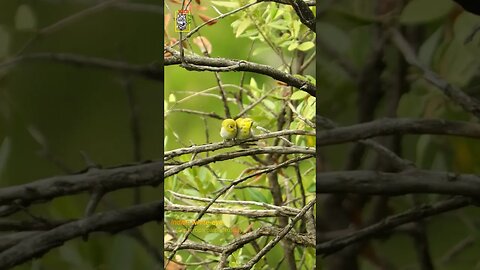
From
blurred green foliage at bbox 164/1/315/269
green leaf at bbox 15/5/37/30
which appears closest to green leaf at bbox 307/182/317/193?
blurred green foliage at bbox 164/1/315/269

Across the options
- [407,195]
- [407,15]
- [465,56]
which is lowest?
[407,195]

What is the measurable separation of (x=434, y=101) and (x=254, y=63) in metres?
0.59

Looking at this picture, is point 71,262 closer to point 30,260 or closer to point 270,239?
point 30,260

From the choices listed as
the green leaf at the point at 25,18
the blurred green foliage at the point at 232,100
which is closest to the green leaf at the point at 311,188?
the blurred green foliage at the point at 232,100

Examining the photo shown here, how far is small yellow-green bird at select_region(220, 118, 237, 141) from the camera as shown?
5.98 feet

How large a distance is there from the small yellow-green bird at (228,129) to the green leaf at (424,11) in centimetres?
62

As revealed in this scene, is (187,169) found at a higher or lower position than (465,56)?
lower

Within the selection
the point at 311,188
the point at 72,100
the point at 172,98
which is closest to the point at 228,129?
the point at 172,98

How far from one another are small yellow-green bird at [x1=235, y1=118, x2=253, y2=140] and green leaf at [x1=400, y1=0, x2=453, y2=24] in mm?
583

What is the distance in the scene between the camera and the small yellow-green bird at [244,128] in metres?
1.82

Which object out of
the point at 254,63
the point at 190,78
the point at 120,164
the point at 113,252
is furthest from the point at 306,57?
the point at 113,252

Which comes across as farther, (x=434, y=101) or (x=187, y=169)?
(x=187, y=169)

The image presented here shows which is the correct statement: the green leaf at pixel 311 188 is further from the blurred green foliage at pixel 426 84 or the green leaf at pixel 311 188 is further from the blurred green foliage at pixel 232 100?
the blurred green foliage at pixel 426 84

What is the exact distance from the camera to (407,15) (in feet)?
4.82
